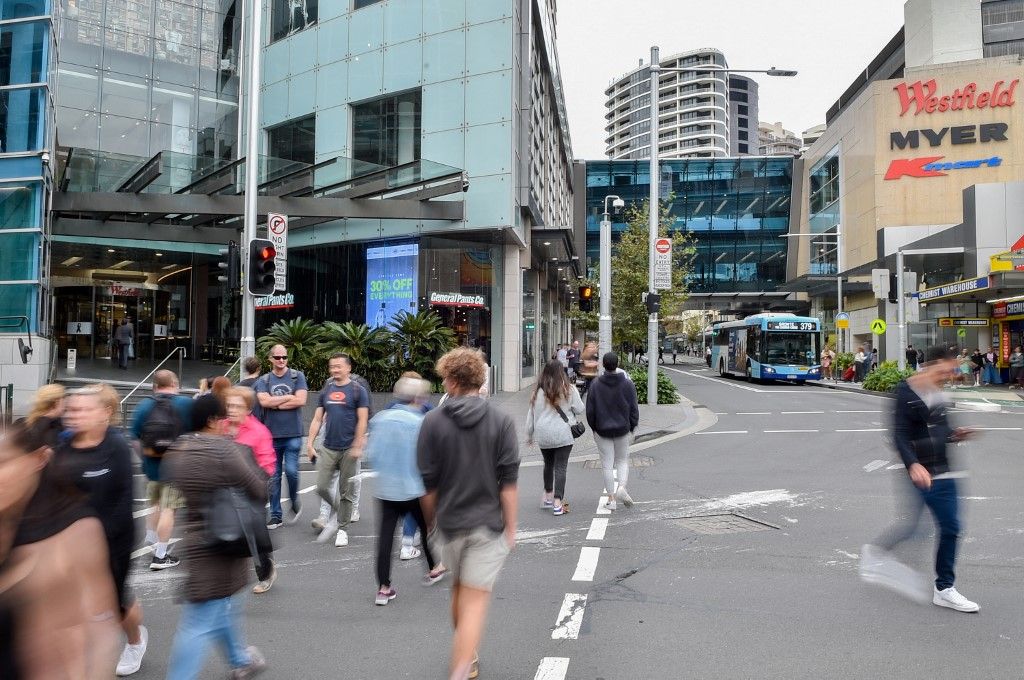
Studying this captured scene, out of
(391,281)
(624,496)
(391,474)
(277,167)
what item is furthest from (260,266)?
(391,281)

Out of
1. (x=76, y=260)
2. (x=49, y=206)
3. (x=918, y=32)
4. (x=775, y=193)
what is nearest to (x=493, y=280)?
(x=49, y=206)

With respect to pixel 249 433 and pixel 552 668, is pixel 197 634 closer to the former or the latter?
pixel 552 668

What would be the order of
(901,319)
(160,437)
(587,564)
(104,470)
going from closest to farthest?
(104,470) → (160,437) → (587,564) → (901,319)

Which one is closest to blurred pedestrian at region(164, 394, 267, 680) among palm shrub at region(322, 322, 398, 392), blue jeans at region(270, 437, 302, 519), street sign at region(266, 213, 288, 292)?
blue jeans at region(270, 437, 302, 519)

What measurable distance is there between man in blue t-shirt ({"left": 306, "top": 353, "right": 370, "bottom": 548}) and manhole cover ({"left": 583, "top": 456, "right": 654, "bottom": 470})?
489 centimetres

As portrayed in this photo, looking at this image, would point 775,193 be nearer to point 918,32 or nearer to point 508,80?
Answer: point 918,32

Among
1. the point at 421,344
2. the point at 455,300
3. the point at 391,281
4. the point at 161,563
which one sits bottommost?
the point at 161,563

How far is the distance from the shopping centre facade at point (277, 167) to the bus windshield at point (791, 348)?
986 centimetres

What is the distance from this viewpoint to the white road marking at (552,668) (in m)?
4.06

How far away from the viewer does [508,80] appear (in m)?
21.0

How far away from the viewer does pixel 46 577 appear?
2.43 metres

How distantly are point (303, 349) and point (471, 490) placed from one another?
14349mm

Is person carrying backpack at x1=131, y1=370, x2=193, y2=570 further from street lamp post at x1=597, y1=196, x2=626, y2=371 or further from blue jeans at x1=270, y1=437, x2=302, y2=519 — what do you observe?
street lamp post at x1=597, y1=196, x2=626, y2=371

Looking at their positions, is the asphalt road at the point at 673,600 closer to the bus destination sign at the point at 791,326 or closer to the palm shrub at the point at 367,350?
the palm shrub at the point at 367,350
